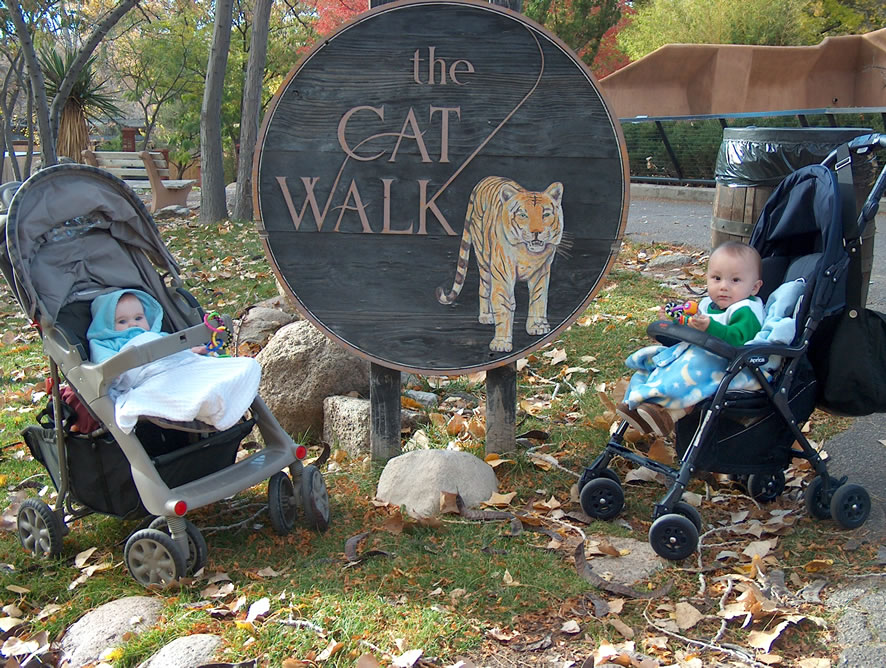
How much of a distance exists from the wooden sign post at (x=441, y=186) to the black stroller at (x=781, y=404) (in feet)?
2.37

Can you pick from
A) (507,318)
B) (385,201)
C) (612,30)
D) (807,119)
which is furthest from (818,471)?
(612,30)

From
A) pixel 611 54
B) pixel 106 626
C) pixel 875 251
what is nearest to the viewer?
pixel 106 626

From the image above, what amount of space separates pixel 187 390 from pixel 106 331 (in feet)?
2.09

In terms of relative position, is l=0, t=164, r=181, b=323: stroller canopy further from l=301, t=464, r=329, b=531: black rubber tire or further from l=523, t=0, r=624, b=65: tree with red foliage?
l=523, t=0, r=624, b=65: tree with red foliage

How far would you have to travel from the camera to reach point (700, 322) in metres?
3.38

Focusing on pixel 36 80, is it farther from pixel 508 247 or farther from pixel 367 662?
pixel 367 662

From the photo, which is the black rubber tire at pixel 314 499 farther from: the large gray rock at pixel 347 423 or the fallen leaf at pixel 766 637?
the fallen leaf at pixel 766 637

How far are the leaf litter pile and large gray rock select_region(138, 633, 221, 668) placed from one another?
0.23ft

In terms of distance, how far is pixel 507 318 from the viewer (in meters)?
4.04

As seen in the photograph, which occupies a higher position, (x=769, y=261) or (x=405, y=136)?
(x=405, y=136)

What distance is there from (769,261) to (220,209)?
35.6 feet

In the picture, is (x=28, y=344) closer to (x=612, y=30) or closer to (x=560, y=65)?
(x=560, y=65)

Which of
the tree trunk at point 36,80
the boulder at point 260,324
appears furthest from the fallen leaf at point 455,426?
the tree trunk at point 36,80

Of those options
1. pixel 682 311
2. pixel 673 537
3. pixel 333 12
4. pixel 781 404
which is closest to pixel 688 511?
pixel 673 537
